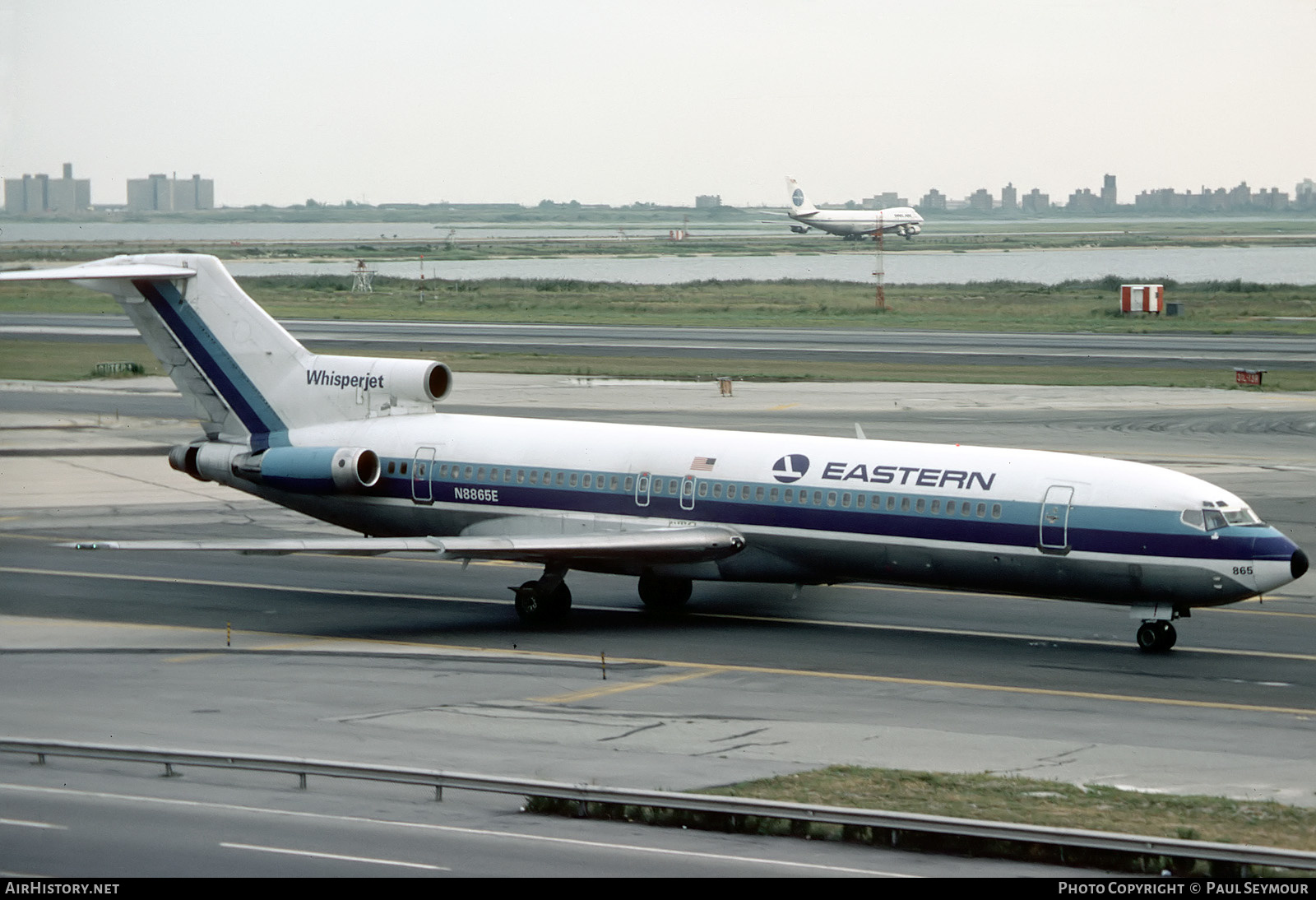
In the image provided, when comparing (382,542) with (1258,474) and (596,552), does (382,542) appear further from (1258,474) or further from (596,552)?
(1258,474)

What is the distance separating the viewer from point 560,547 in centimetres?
3198

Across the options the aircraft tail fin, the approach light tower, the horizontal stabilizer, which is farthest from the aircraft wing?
the approach light tower

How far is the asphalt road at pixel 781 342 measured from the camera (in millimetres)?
82500

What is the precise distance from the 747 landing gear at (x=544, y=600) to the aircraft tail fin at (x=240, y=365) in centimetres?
563

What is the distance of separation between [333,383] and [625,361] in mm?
45230

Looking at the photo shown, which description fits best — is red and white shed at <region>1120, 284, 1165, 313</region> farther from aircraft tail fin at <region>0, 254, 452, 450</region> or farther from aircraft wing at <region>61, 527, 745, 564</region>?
aircraft wing at <region>61, 527, 745, 564</region>

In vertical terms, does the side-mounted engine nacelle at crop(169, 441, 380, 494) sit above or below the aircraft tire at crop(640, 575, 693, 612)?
above

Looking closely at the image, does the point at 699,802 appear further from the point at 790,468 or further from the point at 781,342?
the point at 781,342

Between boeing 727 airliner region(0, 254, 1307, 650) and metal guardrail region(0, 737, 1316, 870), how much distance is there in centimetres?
973

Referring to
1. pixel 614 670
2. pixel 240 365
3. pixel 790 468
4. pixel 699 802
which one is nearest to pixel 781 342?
pixel 240 365

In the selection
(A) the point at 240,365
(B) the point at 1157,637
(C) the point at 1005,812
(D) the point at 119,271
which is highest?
(D) the point at 119,271

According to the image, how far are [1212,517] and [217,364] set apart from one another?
68.6ft

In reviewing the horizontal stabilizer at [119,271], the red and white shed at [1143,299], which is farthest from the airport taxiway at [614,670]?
the red and white shed at [1143,299]

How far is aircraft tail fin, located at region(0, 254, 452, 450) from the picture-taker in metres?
36.5
